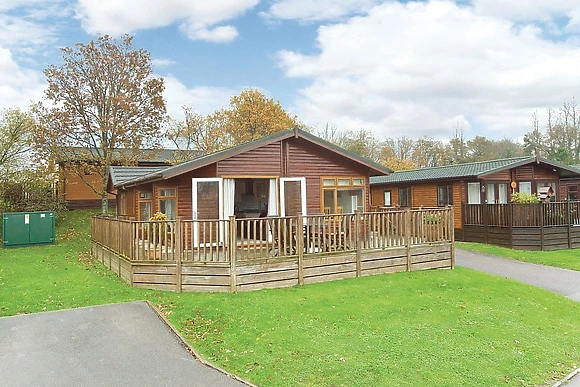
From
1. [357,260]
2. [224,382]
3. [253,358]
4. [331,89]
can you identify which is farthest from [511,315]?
[331,89]

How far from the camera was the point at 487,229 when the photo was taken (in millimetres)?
16734

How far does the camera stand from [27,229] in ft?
49.7

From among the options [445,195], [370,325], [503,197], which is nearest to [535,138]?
[503,197]

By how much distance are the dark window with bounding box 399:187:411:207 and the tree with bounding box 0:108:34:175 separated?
19315 millimetres

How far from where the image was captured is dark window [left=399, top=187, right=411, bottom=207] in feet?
70.8

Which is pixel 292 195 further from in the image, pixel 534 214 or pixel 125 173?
pixel 534 214

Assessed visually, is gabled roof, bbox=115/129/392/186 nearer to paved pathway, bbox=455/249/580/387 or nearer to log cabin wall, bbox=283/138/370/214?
log cabin wall, bbox=283/138/370/214

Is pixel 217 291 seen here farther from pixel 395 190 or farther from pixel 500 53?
pixel 500 53

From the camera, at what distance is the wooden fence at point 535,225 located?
1545cm

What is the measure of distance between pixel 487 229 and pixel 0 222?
20.7 m

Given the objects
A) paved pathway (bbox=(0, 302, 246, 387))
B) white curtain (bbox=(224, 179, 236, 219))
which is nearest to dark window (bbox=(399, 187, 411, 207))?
white curtain (bbox=(224, 179, 236, 219))

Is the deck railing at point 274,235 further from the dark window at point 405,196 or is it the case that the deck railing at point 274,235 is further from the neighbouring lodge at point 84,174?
the dark window at point 405,196

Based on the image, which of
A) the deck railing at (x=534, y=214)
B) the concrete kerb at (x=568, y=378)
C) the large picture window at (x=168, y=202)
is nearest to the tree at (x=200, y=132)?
the large picture window at (x=168, y=202)

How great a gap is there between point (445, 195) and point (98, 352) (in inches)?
680
